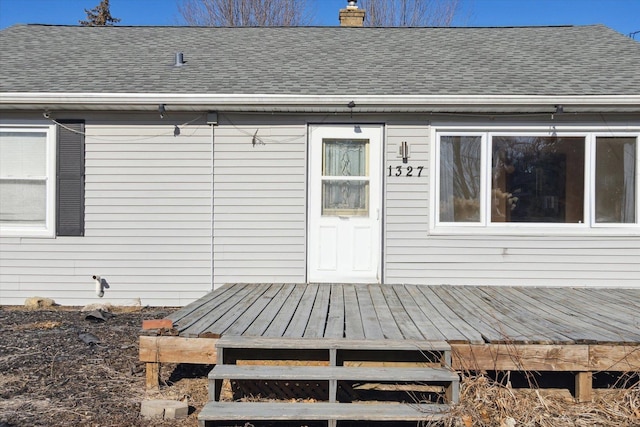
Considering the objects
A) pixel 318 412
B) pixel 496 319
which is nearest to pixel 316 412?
pixel 318 412

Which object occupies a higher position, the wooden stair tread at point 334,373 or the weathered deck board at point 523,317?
the weathered deck board at point 523,317

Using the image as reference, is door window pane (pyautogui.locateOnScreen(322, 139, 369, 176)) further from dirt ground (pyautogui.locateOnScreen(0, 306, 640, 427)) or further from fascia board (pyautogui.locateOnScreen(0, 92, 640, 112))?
dirt ground (pyautogui.locateOnScreen(0, 306, 640, 427))

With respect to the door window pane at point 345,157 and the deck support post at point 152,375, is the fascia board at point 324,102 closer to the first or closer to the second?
the door window pane at point 345,157

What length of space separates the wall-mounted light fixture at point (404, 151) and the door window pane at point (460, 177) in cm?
40

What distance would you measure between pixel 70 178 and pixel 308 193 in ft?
9.15

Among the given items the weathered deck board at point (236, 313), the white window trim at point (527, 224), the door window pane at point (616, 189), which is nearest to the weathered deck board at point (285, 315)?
the weathered deck board at point (236, 313)

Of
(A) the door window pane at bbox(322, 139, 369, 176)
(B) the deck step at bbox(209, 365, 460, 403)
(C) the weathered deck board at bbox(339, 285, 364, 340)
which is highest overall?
(A) the door window pane at bbox(322, 139, 369, 176)

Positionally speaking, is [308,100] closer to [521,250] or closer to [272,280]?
[272,280]

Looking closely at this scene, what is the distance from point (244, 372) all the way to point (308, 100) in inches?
133

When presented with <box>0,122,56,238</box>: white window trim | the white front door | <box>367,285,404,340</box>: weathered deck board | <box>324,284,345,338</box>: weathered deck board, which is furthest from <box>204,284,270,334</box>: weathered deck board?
<box>0,122,56,238</box>: white window trim

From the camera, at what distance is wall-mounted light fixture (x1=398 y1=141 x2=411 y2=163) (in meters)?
6.29

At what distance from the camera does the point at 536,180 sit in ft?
20.9

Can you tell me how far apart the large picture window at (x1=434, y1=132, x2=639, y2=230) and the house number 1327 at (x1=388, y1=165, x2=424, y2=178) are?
9.3 inches

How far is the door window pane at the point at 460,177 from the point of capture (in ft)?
20.8
